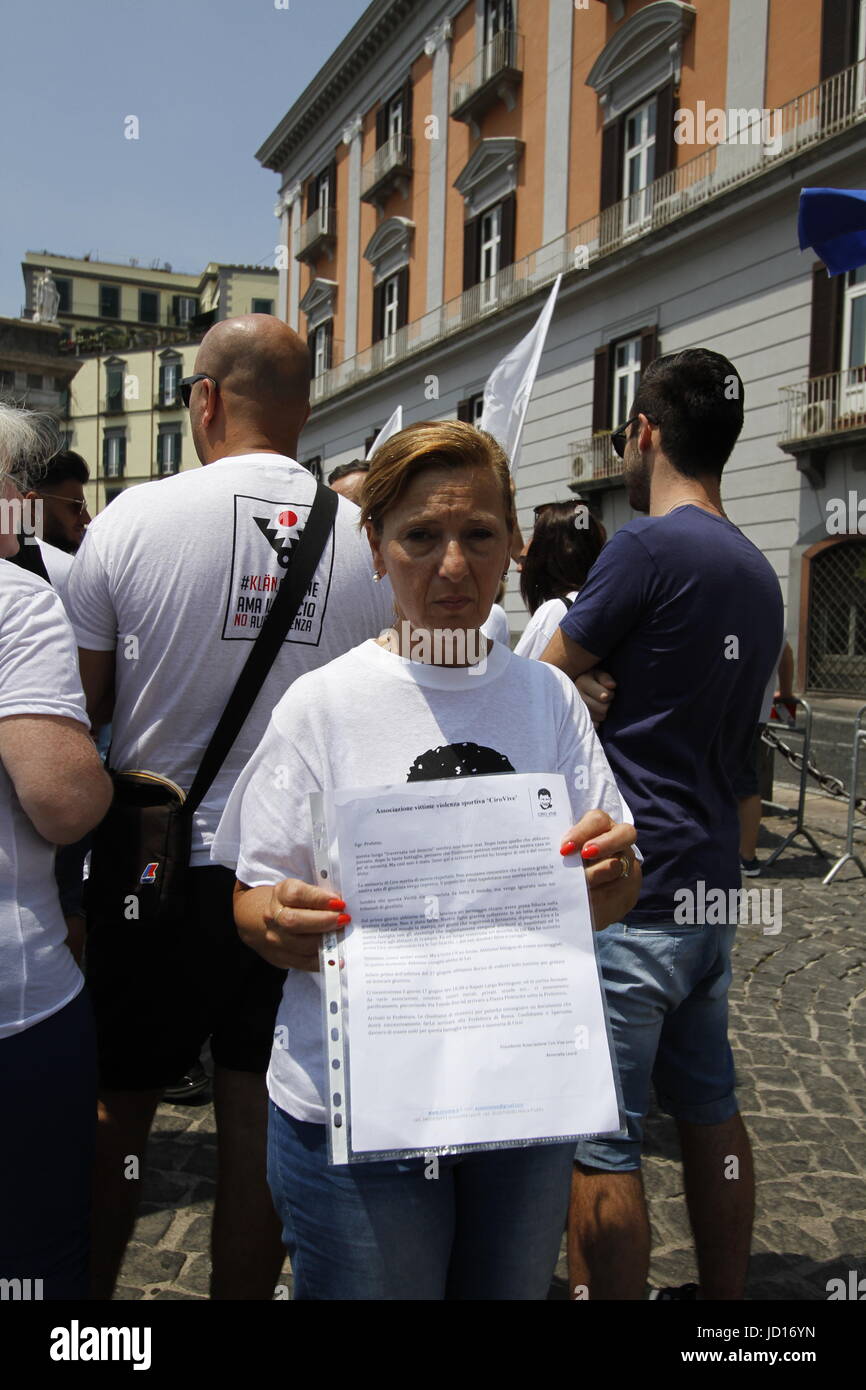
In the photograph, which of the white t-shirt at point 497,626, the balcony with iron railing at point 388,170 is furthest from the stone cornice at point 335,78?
the white t-shirt at point 497,626

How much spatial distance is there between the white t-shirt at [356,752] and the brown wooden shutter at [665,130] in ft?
53.0

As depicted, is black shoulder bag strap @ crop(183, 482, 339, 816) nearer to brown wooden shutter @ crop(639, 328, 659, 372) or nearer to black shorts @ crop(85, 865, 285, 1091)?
black shorts @ crop(85, 865, 285, 1091)

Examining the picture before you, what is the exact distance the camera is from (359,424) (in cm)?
2584

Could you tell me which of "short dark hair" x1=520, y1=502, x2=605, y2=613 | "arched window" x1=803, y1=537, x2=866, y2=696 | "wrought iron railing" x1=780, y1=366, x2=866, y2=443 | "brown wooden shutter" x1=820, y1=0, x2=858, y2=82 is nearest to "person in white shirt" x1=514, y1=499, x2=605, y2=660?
"short dark hair" x1=520, y1=502, x2=605, y2=613

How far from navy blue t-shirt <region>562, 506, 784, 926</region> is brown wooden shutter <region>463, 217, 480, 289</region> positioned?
787 inches

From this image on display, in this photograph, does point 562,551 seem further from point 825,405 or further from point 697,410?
point 825,405

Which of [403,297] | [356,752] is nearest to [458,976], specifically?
[356,752]

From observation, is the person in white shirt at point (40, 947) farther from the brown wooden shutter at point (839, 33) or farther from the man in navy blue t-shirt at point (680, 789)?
the brown wooden shutter at point (839, 33)

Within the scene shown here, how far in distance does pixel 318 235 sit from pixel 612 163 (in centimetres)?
1289

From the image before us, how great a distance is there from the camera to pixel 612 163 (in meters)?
16.2

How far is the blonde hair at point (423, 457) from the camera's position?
155 cm

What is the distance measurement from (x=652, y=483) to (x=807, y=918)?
439 cm

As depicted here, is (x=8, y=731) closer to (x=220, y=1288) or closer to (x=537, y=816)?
(x=537, y=816)

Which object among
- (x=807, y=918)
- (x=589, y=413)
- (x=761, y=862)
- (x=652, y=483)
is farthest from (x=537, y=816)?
(x=589, y=413)
